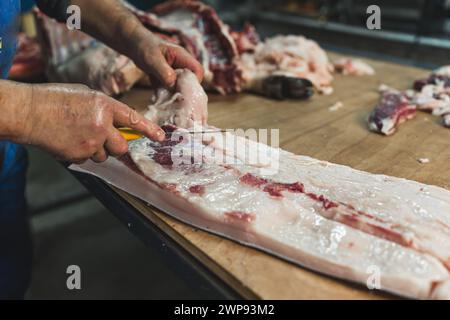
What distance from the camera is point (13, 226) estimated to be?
264 centimetres

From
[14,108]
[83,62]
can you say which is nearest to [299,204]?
[14,108]

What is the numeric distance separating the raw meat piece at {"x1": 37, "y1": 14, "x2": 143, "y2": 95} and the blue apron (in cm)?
71

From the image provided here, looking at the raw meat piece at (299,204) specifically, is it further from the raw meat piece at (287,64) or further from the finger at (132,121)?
the raw meat piece at (287,64)

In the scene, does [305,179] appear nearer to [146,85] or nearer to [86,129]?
[86,129]

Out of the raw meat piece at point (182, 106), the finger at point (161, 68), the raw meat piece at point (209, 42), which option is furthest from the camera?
the raw meat piece at point (209, 42)

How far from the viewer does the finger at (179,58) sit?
2.26 meters

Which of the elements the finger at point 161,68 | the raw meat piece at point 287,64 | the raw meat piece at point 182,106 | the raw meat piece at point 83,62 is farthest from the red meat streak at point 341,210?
the raw meat piece at point 83,62

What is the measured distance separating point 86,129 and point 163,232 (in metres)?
0.47

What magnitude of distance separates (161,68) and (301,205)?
112 centimetres

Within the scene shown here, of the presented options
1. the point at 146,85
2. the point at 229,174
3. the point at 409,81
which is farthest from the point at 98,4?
the point at 409,81

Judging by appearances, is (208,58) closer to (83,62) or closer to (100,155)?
(83,62)

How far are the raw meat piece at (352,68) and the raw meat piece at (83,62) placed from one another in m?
1.68

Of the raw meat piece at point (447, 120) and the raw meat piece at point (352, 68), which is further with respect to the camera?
the raw meat piece at point (352, 68)

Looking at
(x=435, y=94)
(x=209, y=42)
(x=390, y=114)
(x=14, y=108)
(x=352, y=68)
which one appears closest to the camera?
(x=14, y=108)
